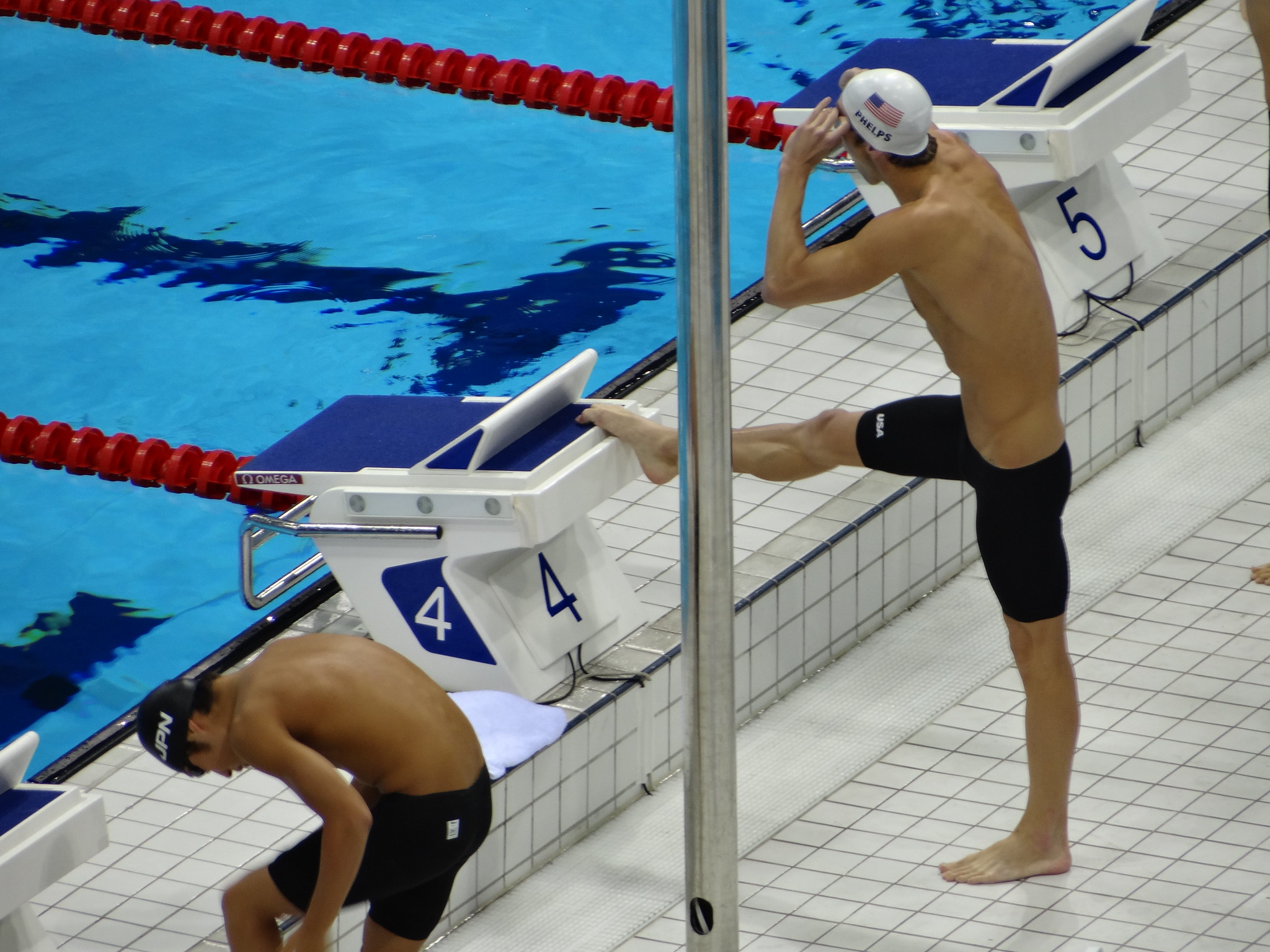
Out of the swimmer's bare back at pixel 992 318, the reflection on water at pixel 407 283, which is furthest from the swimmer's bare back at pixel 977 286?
the reflection on water at pixel 407 283

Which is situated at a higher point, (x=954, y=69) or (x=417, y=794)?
(x=954, y=69)

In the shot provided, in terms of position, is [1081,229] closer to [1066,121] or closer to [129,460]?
[1066,121]

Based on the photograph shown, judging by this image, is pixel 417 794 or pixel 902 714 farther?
pixel 902 714

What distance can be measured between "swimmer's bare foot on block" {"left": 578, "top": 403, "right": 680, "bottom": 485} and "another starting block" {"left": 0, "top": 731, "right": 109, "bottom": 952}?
1.30m

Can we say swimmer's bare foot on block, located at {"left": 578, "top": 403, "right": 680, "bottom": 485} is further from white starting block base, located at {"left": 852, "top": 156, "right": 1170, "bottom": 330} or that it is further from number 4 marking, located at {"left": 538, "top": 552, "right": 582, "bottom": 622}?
white starting block base, located at {"left": 852, "top": 156, "right": 1170, "bottom": 330}

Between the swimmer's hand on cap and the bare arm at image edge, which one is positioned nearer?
the swimmer's hand on cap

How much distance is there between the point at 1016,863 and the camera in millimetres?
3795

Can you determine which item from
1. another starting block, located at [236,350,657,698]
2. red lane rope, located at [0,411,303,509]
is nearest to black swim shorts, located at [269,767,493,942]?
another starting block, located at [236,350,657,698]

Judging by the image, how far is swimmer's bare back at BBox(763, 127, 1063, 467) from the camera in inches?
140

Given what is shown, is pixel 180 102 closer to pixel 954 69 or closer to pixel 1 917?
pixel 954 69

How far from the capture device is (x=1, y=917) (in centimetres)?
325

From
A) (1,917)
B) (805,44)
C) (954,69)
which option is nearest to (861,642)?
(954,69)

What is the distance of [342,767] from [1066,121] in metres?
2.68

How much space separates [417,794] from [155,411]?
356 centimetres
